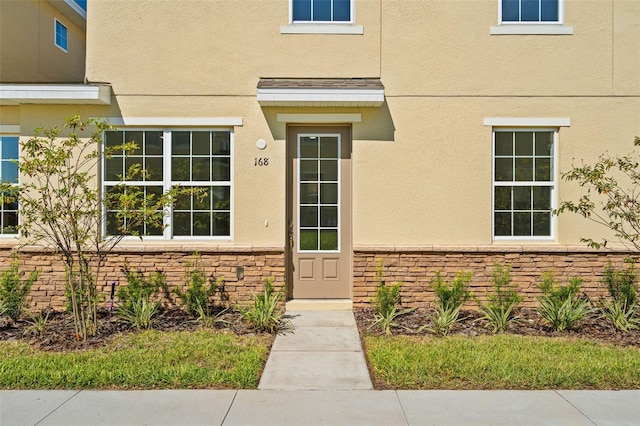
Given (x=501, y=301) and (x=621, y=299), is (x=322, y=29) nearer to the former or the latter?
(x=501, y=301)

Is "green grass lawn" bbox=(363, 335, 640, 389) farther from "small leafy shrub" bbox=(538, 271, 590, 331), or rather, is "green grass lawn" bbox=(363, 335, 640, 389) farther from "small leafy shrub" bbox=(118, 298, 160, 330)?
"small leafy shrub" bbox=(118, 298, 160, 330)

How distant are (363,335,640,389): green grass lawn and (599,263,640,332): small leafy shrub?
35.0 inches

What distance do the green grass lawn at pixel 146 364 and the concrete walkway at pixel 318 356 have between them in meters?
0.20

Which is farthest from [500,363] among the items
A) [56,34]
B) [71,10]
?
[71,10]

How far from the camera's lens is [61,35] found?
1240cm

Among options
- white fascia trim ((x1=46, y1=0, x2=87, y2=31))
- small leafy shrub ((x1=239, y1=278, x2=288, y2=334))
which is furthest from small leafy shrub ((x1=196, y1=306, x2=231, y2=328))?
white fascia trim ((x1=46, y1=0, x2=87, y2=31))

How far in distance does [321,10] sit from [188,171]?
3523mm

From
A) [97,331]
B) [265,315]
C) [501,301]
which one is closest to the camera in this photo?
[97,331]

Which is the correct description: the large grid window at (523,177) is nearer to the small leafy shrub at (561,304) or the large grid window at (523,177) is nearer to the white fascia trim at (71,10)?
the small leafy shrub at (561,304)

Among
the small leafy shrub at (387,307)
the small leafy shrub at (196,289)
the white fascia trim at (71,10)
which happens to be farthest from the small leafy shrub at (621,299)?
the white fascia trim at (71,10)

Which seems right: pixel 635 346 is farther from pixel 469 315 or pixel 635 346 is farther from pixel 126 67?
pixel 126 67

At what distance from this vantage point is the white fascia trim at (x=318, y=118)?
8.12m

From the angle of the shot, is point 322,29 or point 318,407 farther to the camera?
point 322,29

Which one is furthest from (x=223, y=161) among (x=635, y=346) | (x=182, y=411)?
(x=635, y=346)
